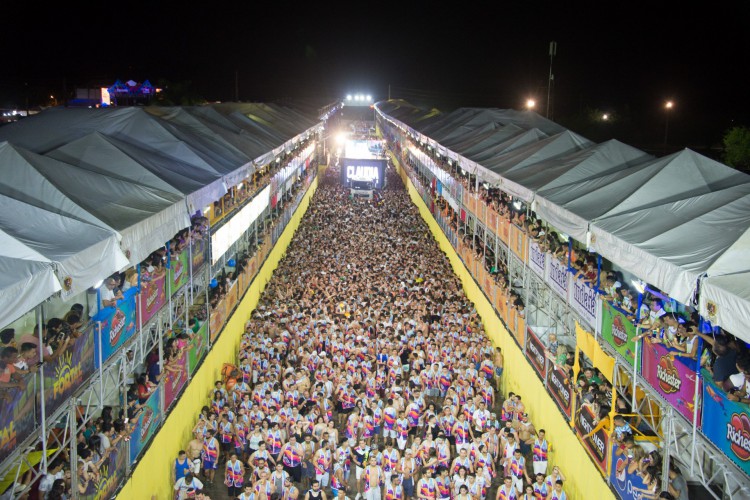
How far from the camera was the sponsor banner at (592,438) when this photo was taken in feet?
32.3

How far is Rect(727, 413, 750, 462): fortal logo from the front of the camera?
264 inches

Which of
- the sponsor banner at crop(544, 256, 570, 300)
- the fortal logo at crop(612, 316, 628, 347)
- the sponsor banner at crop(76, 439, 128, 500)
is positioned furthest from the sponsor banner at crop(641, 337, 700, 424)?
the sponsor banner at crop(76, 439, 128, 500)

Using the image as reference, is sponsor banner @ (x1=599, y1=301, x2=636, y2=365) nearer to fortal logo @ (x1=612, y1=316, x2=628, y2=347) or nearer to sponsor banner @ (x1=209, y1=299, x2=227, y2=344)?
fortal logo @ (x1=612, y1=316, x2=628, y2=347)

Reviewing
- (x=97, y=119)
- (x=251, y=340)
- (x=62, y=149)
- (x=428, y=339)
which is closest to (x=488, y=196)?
(x=428, y=339)

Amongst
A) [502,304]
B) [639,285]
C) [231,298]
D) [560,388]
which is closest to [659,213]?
[639,285]

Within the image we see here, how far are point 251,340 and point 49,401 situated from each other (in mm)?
10331

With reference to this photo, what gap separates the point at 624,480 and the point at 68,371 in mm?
6777

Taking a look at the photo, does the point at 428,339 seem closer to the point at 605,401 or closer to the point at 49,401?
the point at 605,401

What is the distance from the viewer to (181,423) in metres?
12.7

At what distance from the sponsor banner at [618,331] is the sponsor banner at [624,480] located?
4.28 feet

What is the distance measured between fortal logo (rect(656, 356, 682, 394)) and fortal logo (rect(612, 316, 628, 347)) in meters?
1.14

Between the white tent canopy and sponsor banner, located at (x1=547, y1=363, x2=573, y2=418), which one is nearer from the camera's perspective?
the white tent canopy

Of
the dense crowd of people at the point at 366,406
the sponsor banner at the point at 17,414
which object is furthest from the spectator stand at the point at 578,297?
the sponsor banner at the point at 17,414

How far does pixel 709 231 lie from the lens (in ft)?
27.9
